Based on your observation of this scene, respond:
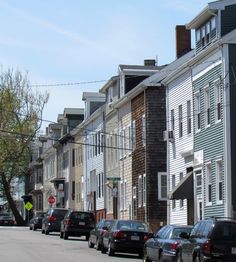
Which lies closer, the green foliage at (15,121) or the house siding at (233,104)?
the house siding at (233,104)

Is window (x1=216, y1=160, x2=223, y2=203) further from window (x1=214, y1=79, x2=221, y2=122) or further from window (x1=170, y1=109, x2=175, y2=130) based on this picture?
window (x1=170, y1=109, x2=175, y2=130)

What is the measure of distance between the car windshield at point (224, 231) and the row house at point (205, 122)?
13192 millimetres

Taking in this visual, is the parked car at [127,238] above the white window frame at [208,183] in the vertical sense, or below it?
below

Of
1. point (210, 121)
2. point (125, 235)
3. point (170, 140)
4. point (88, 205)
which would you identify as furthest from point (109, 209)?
point (125, 235)

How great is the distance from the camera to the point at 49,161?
95.1 metres

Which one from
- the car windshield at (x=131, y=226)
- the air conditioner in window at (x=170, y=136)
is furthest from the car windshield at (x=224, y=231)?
the air conditioner in window at (x=170, y=136)

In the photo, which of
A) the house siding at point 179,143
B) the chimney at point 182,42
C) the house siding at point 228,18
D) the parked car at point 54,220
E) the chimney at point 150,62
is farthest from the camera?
the chimney at point 150,62

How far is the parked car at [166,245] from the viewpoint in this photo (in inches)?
882

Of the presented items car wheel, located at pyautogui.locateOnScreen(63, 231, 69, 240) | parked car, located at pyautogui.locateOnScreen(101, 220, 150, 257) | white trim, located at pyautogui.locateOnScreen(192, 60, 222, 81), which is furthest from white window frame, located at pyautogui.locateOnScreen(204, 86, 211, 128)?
car wheel, located at pyautogui.locateOnScreen(63, 231, 69, 240)

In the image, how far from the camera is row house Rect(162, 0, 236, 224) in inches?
1286

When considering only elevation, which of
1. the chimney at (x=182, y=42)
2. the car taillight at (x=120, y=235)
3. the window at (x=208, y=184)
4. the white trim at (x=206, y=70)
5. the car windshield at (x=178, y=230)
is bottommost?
the car taillight at (x=120, y=235)

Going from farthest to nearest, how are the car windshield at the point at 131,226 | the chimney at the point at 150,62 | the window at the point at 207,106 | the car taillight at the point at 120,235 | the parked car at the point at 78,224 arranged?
the chimney at the point at 150,62 < the parked car at the point at 78,224 < the window at the point at 207,106 < the car windshield at the point at 131,226 < the car taillight at the point at 120,235

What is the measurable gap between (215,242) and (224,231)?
16.7 inches

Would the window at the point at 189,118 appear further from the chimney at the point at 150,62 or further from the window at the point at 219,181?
the chimney at the point at 150,62
